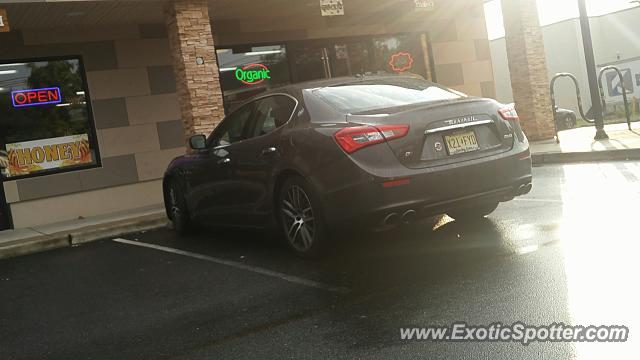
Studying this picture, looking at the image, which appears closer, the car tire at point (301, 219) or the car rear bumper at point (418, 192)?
the car rear bumper at point (418, 192)

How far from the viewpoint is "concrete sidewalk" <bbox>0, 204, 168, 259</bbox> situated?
9.20m

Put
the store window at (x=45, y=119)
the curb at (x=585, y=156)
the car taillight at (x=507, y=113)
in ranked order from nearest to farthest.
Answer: the car taillight at (x=507, y=113) < the curb at (x=585, y=156) < the store window at (x=45, y=119)

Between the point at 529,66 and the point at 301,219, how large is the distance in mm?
11399

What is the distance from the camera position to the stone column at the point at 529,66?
51.3ft

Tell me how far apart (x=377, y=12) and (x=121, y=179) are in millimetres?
7570

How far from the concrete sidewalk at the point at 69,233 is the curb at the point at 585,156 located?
6262 millimetres

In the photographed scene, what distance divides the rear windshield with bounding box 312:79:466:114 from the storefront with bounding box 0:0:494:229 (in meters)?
6.13

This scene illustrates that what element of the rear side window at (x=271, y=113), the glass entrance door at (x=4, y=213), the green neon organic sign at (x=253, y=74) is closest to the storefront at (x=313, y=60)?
the green neon organic sign at (x=253, y=74)

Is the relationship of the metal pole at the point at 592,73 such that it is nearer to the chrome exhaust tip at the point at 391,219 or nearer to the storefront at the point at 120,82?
the storefront at the point at 120,82

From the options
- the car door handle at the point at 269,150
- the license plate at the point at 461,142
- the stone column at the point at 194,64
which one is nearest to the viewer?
the license plate at the point at 461,142

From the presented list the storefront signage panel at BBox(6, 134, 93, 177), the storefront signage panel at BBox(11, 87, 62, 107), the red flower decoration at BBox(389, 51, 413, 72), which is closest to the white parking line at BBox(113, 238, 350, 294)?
the storefront signage panel at BBox(6, 134, 93, 177)

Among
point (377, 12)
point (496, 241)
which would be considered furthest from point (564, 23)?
point (496, 241)

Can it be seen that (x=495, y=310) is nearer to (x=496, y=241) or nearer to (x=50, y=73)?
(x=496, y=241)

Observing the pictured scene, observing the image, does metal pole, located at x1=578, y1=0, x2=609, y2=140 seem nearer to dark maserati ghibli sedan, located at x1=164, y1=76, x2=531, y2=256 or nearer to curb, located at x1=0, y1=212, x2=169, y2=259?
dark maserati ghibli sedan, located at x1=164, y1=76, x2=531, y2=256
